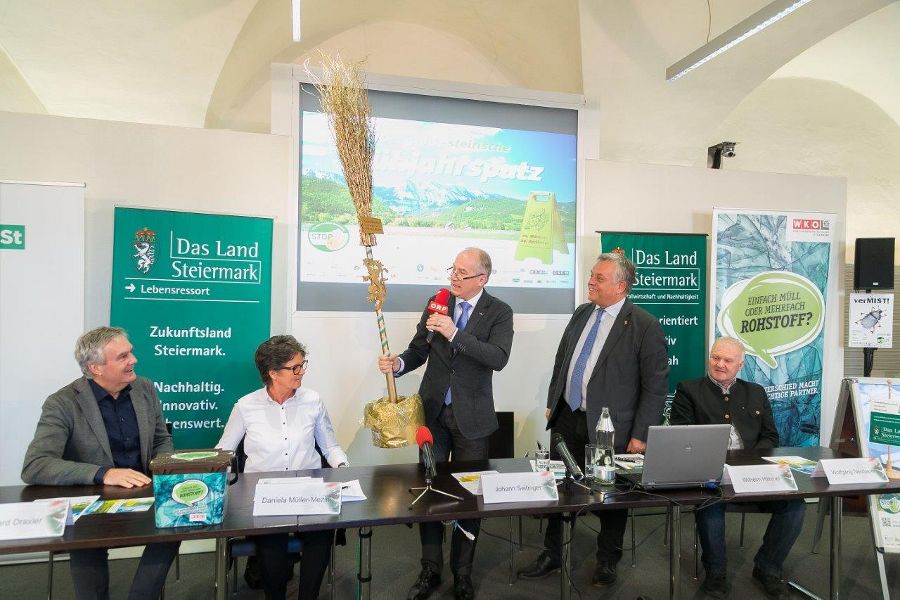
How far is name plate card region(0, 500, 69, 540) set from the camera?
1.72m

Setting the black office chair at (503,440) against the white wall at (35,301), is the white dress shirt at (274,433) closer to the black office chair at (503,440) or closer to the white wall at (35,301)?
the white wall at (35,301)

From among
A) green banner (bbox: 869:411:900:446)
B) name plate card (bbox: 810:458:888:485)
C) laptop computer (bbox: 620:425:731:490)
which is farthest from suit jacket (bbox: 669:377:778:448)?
laptop computer (bbox: 620:425:731:490)

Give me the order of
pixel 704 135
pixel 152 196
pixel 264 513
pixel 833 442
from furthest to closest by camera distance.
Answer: pixel 704 135 < pixel 152 196 < pixel 833 442 < pixel 264 513

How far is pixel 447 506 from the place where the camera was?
6.72ft

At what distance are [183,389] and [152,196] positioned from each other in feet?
3.84

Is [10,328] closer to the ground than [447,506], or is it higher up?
higher up

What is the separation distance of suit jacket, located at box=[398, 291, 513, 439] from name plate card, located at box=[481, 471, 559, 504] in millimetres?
749

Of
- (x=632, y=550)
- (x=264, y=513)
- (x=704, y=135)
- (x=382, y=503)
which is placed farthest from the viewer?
(x=704, y=135)

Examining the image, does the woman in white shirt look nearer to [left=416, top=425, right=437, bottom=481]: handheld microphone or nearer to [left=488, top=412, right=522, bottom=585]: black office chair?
[left=416, top=425, right=437, bottom=481]: handheld microphone

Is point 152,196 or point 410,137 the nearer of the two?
point 152,196

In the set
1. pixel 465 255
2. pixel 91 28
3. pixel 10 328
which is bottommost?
pixel 10 328

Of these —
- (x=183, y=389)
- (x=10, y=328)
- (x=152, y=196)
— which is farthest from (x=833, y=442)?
(x=10, y=328)

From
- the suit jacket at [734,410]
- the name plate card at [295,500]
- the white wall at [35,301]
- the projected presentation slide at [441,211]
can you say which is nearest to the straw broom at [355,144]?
the projected presentation slide at [441,211]

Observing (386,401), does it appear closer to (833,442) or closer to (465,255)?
(465,255)
